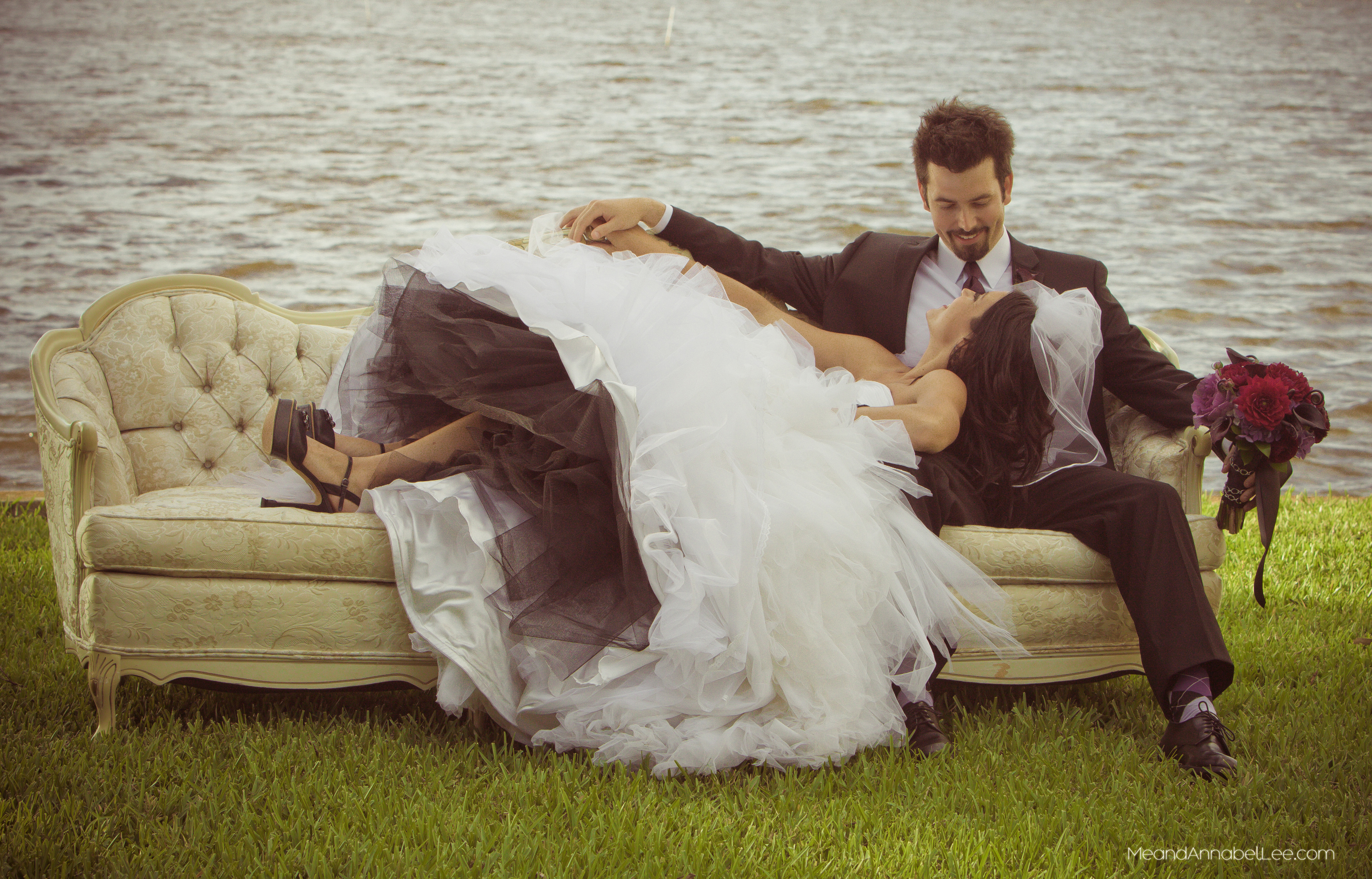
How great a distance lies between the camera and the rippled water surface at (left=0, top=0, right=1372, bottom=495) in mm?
8969

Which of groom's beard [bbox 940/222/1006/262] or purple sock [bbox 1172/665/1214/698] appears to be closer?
purple sock [bbox 1172/665/1214/698]

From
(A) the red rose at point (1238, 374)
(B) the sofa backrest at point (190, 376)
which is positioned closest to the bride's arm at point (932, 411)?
(A) the red rose at point (1238, 374)

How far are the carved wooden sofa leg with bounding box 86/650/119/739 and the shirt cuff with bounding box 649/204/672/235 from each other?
190cm

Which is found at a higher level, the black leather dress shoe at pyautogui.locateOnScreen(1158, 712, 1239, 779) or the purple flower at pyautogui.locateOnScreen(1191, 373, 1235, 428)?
the purple flower at pyautogui.locateOnScreen(1191, 373, 1235, 428)

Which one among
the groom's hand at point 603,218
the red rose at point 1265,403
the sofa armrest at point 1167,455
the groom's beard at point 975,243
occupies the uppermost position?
the groom's beard at point 975,243

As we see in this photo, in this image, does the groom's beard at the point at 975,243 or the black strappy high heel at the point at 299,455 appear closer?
the black strappy high heel at the point at 299,455

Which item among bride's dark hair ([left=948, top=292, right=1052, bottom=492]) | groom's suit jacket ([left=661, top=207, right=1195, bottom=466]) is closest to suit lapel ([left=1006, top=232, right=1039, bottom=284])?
groom's suit jacket ([left=661, top=207, right=1195, bottom=466])

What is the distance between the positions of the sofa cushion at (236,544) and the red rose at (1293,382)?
2186 mm

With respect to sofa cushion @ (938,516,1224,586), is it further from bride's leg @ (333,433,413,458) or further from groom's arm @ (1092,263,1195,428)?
bride's leg @ (333,433,413,458)

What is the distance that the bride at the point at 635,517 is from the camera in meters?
2.14

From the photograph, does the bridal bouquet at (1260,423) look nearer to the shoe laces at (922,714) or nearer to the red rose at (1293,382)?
the red rose at (1293,382)

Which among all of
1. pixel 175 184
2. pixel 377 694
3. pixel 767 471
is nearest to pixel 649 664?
pixel 767 471

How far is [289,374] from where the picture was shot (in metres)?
3.26

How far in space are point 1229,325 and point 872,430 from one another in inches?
293
